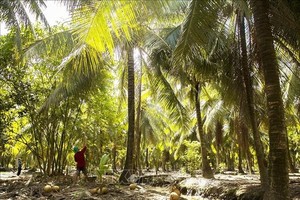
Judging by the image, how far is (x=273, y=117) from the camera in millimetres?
5371

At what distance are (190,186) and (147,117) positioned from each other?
586 inches

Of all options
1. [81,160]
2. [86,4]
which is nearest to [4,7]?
[81,160]

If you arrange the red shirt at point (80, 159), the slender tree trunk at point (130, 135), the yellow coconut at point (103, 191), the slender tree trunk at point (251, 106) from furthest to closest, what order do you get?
the red shirt at point (80, 159) → the slender tree trunk at point (130, 135) → the yellow coconut at point (103, 191) → the slender tree trunk at point (251, 106)

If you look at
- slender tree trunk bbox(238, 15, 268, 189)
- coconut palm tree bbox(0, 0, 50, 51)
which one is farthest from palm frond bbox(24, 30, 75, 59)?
slender tree trunk bbox(238, 15, 268, 189)

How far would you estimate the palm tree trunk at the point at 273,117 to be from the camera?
5102 millimetres

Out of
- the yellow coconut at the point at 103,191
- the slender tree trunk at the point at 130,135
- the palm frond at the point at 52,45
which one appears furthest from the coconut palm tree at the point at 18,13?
the yellow coconut at the point at 103,191

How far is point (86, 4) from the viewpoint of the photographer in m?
5.64

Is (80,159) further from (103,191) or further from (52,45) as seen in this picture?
(52,45)

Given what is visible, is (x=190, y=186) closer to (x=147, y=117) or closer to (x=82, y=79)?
(x=82, y=79)

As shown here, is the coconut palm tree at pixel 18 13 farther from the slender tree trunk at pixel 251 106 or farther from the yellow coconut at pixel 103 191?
the slender tree trunk at pixel 251 106

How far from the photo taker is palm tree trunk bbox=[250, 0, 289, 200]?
5102mm

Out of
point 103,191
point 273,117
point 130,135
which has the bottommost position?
point 103,191

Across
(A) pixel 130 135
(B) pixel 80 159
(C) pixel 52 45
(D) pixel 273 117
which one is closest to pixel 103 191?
(B) pixel 80 159

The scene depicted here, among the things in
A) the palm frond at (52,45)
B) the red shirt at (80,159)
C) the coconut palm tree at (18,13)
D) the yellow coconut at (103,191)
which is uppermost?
the coconut palm tree at (18,13)
